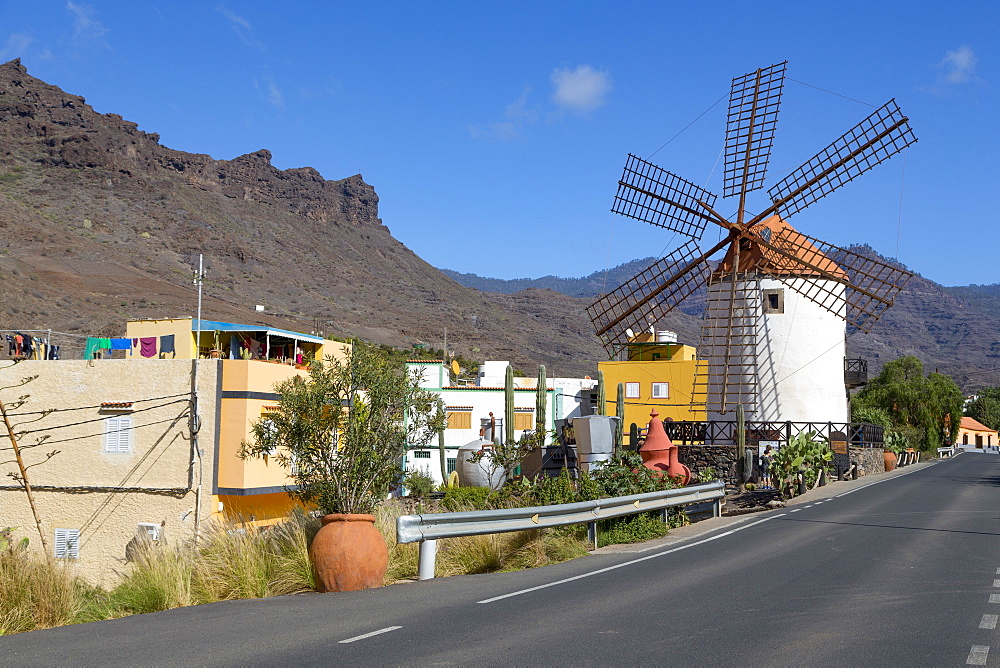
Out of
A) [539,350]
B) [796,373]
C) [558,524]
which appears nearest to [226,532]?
[558,524]

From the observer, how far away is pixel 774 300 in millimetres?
37812

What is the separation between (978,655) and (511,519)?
732cm

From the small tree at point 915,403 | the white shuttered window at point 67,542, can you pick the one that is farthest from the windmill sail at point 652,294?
the small tree at point 915,403

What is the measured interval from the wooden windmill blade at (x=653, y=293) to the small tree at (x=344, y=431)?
2725cm

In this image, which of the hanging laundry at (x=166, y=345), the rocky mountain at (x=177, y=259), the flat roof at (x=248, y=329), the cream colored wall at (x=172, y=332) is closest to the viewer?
the hanging laundry at (x=166, y=345)

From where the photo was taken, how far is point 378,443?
12.8 metres

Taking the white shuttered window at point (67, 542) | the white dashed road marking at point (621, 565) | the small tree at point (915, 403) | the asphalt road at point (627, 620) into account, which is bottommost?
the white shuttered window at point (67, 542)

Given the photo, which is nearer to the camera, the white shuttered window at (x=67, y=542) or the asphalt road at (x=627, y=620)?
the asphalt road at (x=627, y=620)

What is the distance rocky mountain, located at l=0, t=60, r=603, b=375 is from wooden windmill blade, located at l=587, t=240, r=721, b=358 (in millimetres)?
45691

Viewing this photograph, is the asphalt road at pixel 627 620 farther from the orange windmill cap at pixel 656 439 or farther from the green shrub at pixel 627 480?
the orange windmill cap at pixel 656 439

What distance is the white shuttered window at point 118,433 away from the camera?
83.2ft

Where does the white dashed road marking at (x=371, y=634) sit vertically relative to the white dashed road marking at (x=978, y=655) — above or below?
below

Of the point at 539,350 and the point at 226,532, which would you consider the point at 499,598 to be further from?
the point at 539,350

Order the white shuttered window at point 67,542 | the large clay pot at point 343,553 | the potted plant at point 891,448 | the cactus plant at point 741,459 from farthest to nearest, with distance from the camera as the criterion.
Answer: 1. the potted plant at point 891,448
2. the cactus plant at point 741,459
3. the white shuttered window at point 67,542
4. the large clay pot at point 343,553
